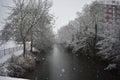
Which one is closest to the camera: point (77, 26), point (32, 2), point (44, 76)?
point (44, 76)

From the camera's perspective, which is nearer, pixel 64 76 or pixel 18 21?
pixel 64 76

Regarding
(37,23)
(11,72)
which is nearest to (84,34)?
(37,23)

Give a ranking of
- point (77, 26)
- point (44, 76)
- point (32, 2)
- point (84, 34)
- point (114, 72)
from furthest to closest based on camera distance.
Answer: point (77, 26)
point (84, 34)
point (32, 2)
point (114, 72)
point (44, 76)

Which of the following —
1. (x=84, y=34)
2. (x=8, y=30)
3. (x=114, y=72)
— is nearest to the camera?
(x=114, y=72)

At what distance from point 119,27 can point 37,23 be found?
3336 millimetres

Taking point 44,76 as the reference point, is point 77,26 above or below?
above

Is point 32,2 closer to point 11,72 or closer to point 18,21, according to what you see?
point 18,21

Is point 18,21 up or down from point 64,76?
up

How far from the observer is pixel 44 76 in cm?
390

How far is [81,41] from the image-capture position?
7.26m

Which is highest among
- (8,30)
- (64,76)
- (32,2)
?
(32,2)

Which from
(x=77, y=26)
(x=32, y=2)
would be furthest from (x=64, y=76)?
(x=77, y=26)

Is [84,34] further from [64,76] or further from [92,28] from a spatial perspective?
[64,76]

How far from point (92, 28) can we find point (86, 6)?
1.17m
